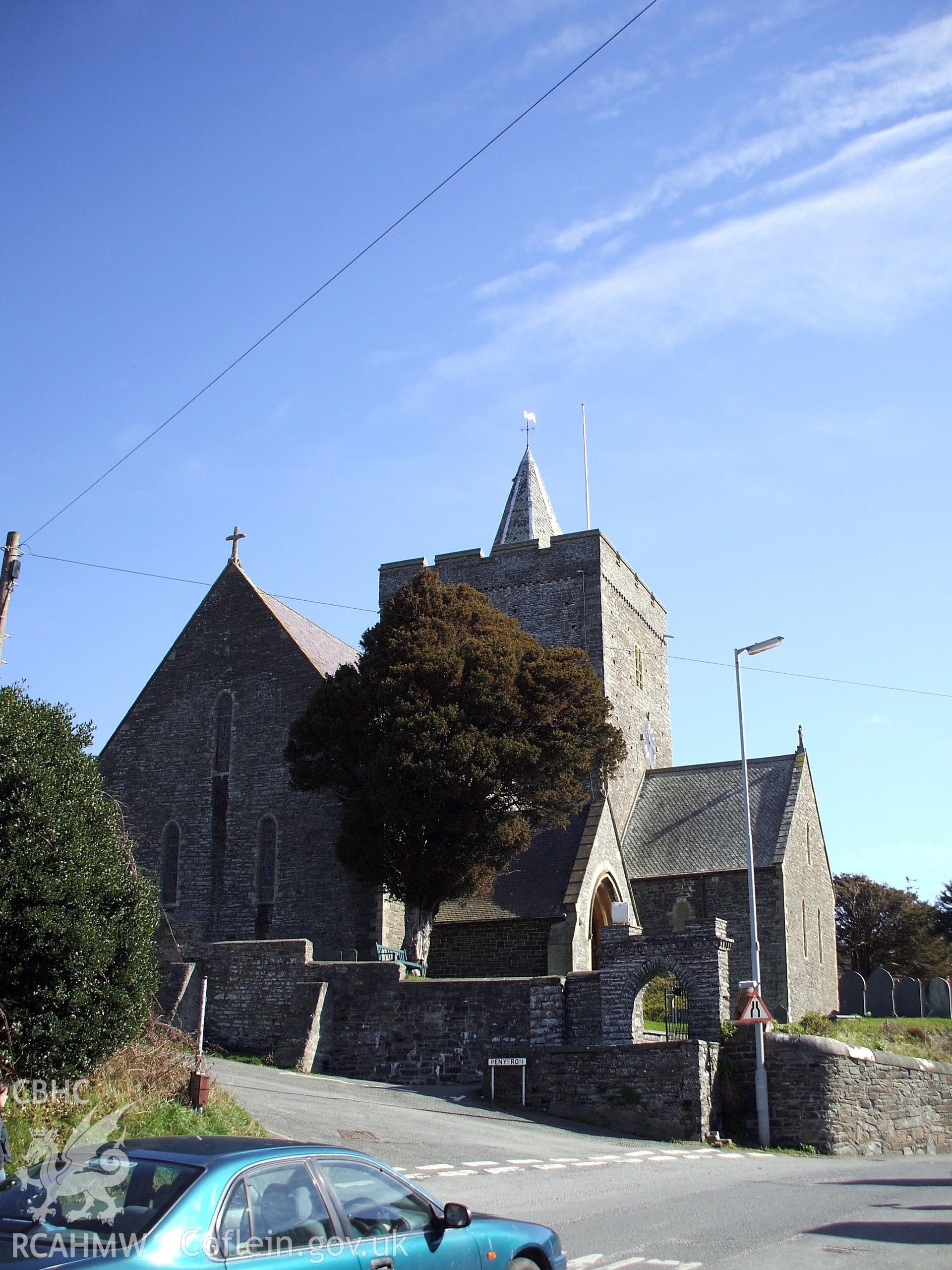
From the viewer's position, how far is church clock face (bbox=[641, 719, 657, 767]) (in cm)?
3788

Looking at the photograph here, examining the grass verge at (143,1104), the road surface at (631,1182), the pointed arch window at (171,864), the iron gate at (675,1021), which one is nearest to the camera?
the road surface at (631,1182)

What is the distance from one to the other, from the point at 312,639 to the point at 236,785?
16.8ft

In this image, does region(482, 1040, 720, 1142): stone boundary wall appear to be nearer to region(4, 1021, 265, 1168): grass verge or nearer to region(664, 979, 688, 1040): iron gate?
region(664, 979, 688, 1040): iron gate

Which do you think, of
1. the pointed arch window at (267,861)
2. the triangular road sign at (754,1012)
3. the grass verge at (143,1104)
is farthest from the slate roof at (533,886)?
the grass verge at (143,1104)

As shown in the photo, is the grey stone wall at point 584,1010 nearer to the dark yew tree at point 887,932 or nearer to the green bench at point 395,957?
the green bench at point 395,957

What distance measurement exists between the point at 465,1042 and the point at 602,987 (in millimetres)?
2930

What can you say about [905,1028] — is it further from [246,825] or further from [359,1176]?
[359,1176]

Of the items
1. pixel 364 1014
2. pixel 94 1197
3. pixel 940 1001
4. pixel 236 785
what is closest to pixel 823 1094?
pixel 364 1014

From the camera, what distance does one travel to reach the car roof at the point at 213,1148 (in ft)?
17.6

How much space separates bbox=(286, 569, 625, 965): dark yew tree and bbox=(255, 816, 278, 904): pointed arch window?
8.13 feet

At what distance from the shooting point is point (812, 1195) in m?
12.8

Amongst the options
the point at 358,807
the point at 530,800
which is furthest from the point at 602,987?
the point at 358,807

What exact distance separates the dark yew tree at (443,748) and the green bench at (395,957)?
275 millimetres

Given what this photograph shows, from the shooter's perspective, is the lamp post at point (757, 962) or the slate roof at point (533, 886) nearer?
the lamp post at point (757, 962)
